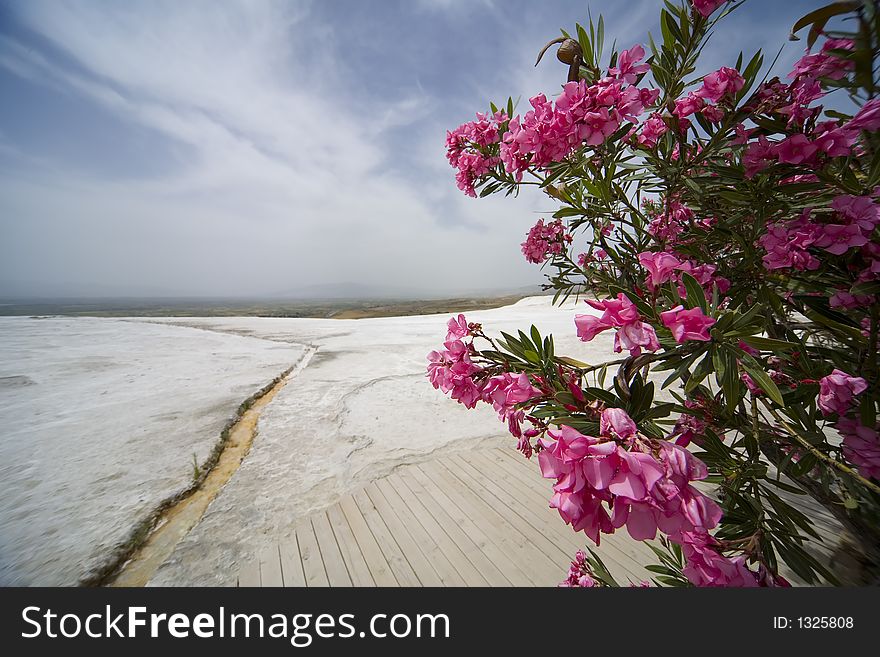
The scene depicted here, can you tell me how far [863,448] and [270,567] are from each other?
6.87 ft

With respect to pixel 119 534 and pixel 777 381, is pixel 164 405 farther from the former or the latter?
pixel 777 381

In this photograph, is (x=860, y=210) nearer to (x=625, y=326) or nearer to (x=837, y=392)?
(x=837, y=392)

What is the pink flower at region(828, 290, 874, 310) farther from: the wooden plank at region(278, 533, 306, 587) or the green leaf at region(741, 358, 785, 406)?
the wooden plank at region(278, 533, 306, 587)

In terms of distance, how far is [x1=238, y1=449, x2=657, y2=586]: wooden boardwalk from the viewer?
1.43 metres

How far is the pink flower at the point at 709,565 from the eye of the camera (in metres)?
0.55

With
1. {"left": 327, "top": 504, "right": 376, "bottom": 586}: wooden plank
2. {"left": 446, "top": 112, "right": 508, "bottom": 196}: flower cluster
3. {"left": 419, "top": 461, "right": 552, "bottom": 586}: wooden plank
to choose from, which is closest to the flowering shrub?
{"left": 446, "top": 112, "right": 508, "bottom": 196}: flower cluster

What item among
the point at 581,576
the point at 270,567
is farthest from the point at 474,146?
the point at 270,567

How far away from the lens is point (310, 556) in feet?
5.08

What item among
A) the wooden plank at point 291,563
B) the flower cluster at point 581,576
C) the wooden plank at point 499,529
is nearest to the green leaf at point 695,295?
the flower cluster at point 581,576

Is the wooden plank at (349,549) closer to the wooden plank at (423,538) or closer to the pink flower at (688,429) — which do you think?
the wooden plank at (423,538)

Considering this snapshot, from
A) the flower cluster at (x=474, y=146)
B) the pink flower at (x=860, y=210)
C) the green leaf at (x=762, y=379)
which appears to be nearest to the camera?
the green leaf at (x=762, y=379)

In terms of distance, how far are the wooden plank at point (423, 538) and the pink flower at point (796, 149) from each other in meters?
1.73

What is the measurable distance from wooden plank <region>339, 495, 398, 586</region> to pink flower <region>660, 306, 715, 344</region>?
1.52 m

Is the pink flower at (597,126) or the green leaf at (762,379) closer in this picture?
the green leaf at (762,379)
